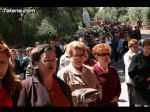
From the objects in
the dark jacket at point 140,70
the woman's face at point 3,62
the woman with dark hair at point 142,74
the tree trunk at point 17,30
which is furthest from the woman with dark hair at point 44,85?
the dark jacket at point 140,70

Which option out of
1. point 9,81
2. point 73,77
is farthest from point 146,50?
point 9,81

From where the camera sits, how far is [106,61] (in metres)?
3.54

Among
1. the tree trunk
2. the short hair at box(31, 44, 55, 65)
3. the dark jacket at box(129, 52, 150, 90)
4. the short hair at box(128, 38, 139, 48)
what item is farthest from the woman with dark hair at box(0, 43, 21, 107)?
the short hair at box(128, 38, 139, 48)

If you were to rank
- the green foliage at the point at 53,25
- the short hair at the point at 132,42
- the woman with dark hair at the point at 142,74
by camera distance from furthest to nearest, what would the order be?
the short hair at the point at 132,42, the woman with dark hair at the point at 142,74, the green foliage at the point at 53,25

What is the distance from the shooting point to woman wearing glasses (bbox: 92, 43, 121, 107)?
3514 millimetres

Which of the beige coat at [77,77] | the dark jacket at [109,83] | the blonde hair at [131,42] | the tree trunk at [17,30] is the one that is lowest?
the dark jacket at [109,83]

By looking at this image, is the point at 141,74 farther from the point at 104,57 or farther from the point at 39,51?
the point at 39,51

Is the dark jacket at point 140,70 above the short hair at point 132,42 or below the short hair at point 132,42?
below

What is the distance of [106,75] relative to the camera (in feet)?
11.8

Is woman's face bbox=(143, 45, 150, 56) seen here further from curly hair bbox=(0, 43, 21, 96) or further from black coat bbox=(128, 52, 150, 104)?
curly hair bbox=(0, 43, 21, 96)

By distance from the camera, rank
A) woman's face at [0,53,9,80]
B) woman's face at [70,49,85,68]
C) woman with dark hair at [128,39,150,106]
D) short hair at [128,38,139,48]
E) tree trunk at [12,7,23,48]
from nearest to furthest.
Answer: woman's face at [0,53,9,80], woman's face at [70,49,85,68], tree trunk at [12,7,23,48], woman with dark hair at [128,39,150,106], short hair at [128,38,139,48]

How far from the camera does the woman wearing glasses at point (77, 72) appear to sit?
9.89 feet

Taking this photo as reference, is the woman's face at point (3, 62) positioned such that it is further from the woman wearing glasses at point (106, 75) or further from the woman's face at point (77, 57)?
the woman wearing glasses at point (106, 75)

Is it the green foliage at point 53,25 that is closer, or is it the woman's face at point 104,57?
the green foliage at point 53,25
